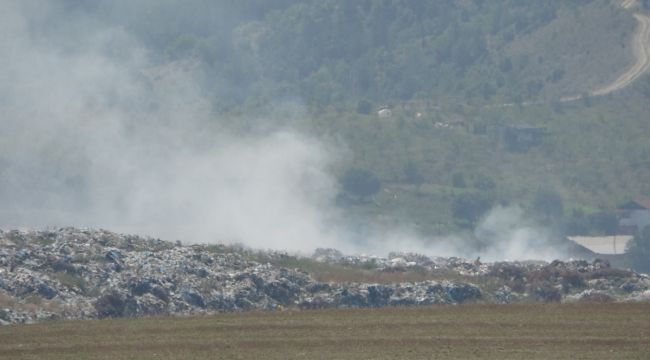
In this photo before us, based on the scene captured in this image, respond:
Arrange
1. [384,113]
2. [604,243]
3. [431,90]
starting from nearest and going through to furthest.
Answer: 1. [604,243]
2. [384,113]
3. [431,90]

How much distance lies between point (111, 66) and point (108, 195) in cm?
2886

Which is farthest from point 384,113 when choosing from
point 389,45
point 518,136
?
point 389,45

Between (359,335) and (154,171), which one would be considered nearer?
(359,335)

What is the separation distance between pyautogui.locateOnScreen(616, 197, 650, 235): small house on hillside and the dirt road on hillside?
63.1ft

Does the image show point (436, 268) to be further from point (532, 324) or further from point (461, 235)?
point (461, 235)

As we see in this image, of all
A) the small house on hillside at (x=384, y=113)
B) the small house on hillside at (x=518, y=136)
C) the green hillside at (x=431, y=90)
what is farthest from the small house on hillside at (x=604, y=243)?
the small house on hillside at (x=384, y=113)

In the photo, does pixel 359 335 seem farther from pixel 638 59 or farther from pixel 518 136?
pixel 638 59

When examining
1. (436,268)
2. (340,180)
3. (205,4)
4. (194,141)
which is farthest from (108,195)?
(205,4)

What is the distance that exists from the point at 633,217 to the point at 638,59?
89.5ft

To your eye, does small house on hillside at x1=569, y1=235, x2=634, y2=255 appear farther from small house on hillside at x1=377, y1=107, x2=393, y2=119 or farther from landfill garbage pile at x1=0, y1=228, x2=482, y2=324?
landfill garbage pile at x1=0, y1=228, x2=482, y2=324

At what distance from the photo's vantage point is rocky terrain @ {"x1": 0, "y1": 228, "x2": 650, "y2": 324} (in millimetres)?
48781

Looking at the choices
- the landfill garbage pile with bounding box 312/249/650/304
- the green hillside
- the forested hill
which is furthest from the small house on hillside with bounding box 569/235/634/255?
the landfill garbage pile with bounding box 312/249/650/304

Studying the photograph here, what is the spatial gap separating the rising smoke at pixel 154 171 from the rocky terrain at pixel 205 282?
48.0ft

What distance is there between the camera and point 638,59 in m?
118
